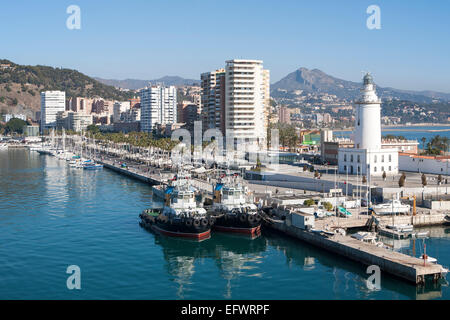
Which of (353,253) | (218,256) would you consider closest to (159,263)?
(218,256)

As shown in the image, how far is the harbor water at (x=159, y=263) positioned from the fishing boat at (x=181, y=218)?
0.76 meters

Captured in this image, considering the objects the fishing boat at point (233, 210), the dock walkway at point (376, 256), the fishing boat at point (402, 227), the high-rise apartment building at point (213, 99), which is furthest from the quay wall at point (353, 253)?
the high-rise apartment building at point (213, 99)

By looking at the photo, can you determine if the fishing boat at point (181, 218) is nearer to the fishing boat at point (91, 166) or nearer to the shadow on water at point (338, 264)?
the shadow on water at point (338, 264)

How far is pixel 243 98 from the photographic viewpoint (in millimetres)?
109250

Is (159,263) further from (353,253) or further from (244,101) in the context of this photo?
(244,101)

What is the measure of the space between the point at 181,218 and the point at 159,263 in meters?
6.12

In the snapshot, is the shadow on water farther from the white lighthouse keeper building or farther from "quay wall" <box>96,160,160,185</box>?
"quay wall" <box>96,160,160,185</box>

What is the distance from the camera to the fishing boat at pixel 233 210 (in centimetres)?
3978

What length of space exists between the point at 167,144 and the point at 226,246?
62287 mm

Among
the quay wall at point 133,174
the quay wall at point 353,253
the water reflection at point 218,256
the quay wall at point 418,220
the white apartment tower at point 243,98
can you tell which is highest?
the white apartment tower at point 243,98

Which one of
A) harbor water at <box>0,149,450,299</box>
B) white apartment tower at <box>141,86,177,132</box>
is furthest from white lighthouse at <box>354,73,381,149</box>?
white apartment tower at <box>141,86,177,132</box>

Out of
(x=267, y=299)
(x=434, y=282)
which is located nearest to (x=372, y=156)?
(x=434, y=282)

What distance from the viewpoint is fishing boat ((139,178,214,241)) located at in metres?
38.3

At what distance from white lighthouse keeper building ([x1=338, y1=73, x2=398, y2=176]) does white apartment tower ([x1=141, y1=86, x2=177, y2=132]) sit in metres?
115
